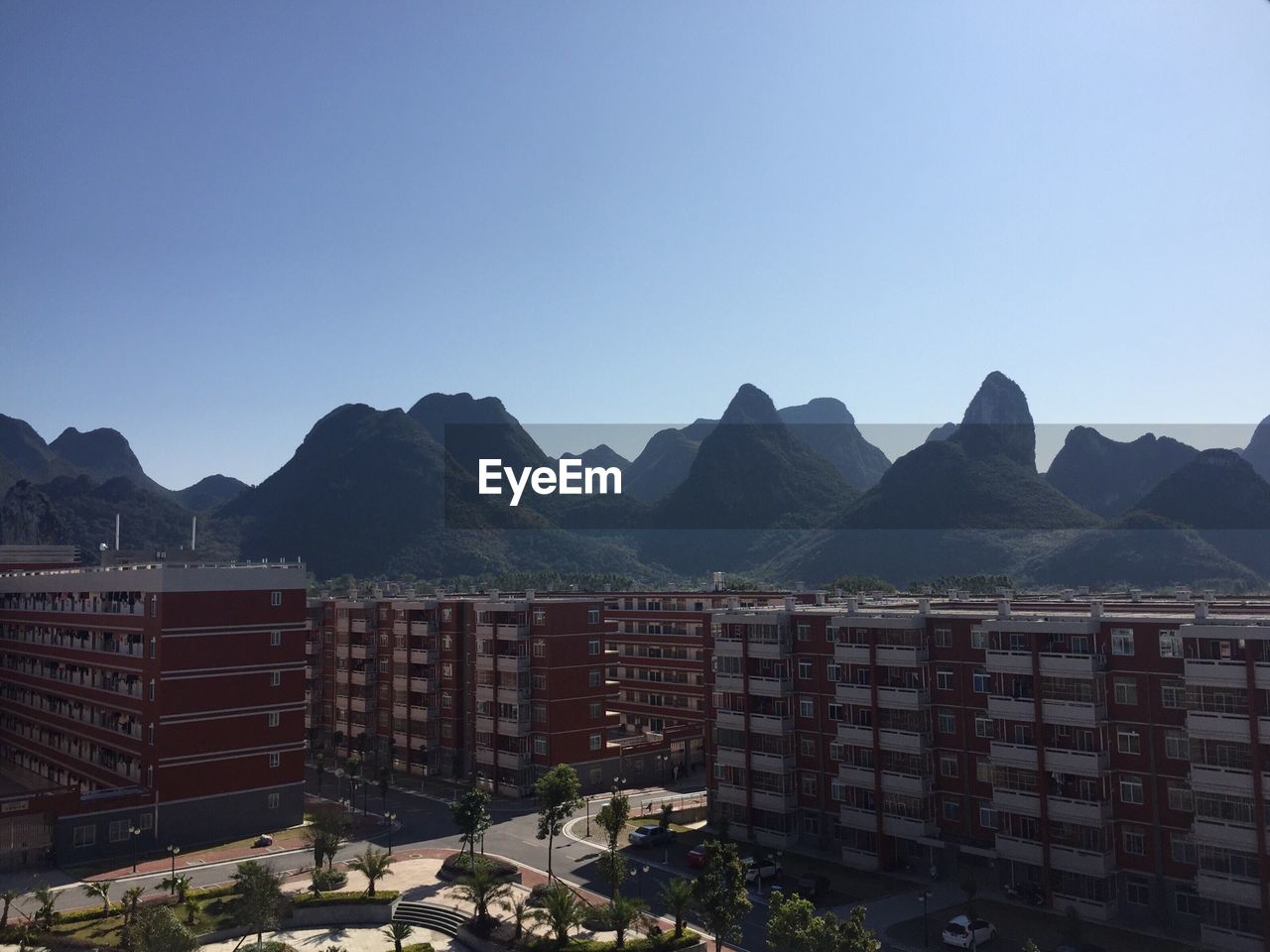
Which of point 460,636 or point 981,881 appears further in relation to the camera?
point 460,636

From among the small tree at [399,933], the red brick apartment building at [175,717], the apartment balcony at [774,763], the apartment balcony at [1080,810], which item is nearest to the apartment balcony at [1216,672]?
the apartment balcony at [1080,810]

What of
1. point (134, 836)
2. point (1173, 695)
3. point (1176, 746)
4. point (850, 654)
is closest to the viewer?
point (1176, 746)

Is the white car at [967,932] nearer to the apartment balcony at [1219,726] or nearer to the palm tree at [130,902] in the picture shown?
the apartment balcony at [1219,726]

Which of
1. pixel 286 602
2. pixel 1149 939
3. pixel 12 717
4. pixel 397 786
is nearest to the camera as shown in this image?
pixel 1149 939

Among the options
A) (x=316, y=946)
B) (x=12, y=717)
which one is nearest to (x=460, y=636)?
(x=316, y=946)

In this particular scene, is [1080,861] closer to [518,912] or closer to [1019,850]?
[1019,850]

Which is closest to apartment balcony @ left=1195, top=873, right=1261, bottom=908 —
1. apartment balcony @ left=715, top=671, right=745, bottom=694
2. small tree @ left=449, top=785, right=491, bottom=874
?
apartment balcony @ left=715, top=671, right=745, bottom=694

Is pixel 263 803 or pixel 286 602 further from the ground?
pixel 286 602

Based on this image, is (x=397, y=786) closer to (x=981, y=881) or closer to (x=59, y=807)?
(x=59, y=807)

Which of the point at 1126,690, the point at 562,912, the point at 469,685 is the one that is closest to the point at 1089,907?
the point at 1126,690
